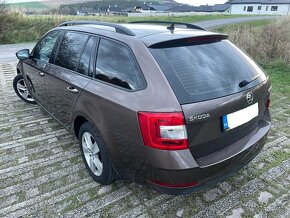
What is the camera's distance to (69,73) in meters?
3.01

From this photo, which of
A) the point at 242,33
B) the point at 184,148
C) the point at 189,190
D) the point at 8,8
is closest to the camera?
the point at 184,148

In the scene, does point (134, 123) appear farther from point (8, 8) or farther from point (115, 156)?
point (8, 8)

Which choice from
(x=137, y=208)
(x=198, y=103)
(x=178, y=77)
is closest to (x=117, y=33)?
(x=178, y=77)

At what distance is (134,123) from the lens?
2078 millimetres

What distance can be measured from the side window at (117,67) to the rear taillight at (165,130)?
322 millimetres

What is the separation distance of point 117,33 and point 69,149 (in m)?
1.81

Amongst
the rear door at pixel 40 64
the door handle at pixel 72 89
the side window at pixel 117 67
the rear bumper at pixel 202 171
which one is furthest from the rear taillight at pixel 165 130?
the rear door at pixel 40 64

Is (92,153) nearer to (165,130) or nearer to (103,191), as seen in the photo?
(103,191)

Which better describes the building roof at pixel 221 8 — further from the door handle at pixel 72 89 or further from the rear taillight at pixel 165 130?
the rear taillight at pixel 165 130

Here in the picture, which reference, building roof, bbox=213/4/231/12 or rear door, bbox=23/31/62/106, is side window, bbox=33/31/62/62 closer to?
rear door, bbox=23/31/62/106

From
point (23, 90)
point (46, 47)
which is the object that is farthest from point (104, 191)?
point (23, 90)

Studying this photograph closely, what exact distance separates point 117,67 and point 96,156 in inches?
40.0

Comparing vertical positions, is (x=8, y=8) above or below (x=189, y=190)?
above

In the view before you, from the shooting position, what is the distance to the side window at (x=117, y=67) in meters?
2.21
